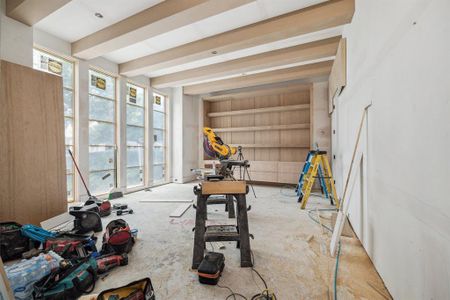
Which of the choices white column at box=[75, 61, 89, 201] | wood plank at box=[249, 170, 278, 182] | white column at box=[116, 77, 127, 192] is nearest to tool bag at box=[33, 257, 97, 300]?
white column at box=[75, 61, 89, 201]

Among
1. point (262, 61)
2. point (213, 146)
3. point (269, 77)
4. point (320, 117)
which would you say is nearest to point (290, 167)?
point (320, 117)

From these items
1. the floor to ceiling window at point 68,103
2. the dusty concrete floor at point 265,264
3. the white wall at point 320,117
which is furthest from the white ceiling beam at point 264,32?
the dusty concrete floor at point 265,264

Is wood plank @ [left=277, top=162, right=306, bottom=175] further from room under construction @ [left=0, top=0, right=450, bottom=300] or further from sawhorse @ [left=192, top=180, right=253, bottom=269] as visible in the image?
sawhorse @ [left=192, top=180, right=253, bottom=269]

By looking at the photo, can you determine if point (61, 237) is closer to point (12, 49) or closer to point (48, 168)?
point (48, 168)

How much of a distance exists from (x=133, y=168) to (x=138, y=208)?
6.11 ft

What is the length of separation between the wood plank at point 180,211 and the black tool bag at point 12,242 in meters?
1.68

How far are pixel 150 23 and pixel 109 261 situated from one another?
2990 millimetres

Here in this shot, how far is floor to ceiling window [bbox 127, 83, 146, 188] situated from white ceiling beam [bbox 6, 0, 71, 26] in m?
2.44

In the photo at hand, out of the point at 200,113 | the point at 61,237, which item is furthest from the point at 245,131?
the point at 61,237

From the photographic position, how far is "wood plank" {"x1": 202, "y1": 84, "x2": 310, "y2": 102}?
17.4 feet

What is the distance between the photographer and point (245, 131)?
20.8 ft

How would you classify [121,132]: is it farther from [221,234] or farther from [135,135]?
[221,234]

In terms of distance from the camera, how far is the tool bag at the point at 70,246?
1.86 metres

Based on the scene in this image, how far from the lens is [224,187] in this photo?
181 cm
